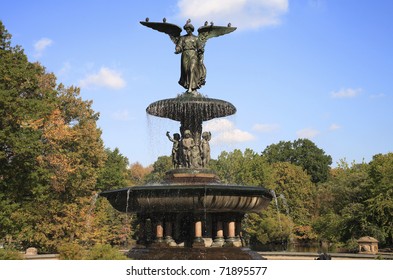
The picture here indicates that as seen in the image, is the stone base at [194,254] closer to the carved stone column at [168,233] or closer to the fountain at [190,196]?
the fountain at [190,196]

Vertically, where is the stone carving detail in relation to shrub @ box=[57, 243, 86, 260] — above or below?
above

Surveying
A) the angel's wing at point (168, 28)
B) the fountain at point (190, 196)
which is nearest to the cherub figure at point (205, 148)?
the fountain at point (190, 196)

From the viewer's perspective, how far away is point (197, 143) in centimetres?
1611

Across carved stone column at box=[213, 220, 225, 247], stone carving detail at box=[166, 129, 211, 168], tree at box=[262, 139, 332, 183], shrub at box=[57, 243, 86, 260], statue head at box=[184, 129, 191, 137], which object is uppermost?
tree at box=[262, 139, 332, 183]

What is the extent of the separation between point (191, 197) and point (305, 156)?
6100 cm

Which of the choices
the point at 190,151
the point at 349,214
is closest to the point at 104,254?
the point at 190,151

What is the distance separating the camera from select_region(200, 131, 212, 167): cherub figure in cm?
→ 1591

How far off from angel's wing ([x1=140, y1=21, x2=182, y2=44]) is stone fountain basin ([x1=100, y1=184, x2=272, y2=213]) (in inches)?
242

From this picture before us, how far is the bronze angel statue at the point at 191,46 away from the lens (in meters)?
16.6

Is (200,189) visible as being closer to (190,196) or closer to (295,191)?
(190,196)

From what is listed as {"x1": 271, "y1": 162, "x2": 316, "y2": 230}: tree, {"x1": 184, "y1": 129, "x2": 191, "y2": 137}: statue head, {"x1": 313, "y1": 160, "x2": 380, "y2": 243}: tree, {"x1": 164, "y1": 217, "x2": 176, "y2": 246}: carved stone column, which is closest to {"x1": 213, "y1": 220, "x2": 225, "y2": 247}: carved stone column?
{"x1": 164, "y1": 217, "x2": 176, "y2": 246}: carved stone column

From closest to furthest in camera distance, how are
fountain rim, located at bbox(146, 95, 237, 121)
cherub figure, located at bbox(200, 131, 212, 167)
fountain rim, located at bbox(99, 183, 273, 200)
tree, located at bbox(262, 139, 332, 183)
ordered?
1. fountain rim, located at bbox(99, 183, 273, 200)
2. fountain rim, located at bbox(146, 95, 237, 121)
3. cherub figure, located at bbox(200, 131, 212, 167)
4. tree, located at bbox(262, 139, 332, 183)

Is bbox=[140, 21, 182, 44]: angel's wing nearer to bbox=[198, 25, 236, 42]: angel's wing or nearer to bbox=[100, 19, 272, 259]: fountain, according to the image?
bbox=[100, 19, 272, 259]: fountain
